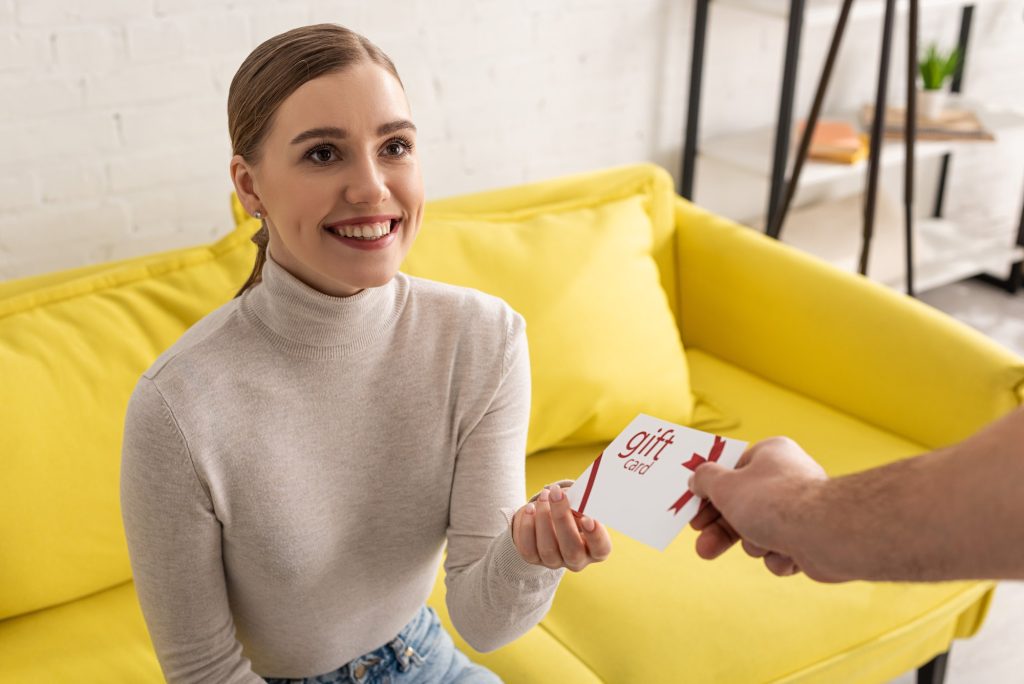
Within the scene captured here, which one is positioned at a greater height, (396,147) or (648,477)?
(396,147)

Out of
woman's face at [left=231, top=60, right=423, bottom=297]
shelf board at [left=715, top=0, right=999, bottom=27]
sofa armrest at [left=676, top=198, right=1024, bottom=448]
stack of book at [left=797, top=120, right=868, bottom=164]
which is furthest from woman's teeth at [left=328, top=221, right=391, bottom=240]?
stack of book at [left=797, top=120, right=868, bottom=164]

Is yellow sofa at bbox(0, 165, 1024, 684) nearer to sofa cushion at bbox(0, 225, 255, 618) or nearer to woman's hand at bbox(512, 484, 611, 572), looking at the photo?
sofa cushion at bbox(0, 225, 255, 618)

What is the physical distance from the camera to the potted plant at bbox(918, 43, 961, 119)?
3258mm

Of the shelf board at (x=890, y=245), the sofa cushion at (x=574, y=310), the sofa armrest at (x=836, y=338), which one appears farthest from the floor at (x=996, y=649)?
the shelf board at (x=890, y=245)

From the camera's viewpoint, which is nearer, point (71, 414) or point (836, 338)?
point (71, 414)

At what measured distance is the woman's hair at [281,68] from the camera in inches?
46.3

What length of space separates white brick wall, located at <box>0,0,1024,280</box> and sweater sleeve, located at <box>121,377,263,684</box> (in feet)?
3.45

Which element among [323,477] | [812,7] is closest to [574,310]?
[323,477]

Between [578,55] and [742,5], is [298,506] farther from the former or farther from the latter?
[742,5]

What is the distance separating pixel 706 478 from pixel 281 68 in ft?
2.02

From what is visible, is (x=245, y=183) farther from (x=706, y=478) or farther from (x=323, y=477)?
(x=706, y=478)

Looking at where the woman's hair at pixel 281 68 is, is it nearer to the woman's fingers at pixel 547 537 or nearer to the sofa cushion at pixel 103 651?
the woman's fingers at pixel 547 537

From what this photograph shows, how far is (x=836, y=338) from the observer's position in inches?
84.6

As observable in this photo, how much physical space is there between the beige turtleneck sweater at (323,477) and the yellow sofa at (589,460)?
1.02 ft
